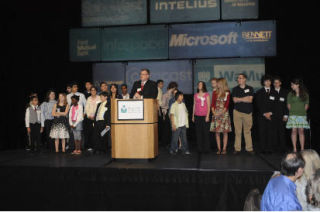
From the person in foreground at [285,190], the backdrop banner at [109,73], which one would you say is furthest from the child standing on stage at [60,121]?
the person in foreground at [285,190]

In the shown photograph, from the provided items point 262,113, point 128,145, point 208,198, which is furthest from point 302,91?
point 128,145

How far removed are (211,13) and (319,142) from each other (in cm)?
350

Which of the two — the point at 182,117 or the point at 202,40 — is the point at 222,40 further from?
the point at 182,117

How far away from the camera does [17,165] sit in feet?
13.1

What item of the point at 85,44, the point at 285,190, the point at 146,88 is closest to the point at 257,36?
the point at 146,88

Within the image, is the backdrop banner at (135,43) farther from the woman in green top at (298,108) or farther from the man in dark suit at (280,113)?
the woman in green top at (298,108)

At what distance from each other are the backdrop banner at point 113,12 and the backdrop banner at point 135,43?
189 millimetres

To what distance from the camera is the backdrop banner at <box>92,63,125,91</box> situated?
6.77 meters

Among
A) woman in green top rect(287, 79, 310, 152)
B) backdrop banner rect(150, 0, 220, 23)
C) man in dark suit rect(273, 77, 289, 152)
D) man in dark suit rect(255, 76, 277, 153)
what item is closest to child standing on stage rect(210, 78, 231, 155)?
man in dark suit rect(255, 76, 277, 153)

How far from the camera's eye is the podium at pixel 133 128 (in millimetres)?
4133

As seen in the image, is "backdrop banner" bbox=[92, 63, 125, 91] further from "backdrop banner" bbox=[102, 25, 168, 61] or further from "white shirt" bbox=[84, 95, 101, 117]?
"white shirt" bbox=[84, 95, 101, 117]

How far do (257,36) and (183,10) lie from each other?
1.73 meters

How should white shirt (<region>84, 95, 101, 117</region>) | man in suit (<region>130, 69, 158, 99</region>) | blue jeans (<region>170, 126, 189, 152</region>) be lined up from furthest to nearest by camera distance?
white shirt (<region>84, 95, 101, 117</region>), blue jeans (<region>170, 126, 189, 152</region>), man in suit (<region>130, 69, 158, 99</region>)

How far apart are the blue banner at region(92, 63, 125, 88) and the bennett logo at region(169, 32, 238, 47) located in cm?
132
